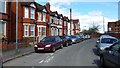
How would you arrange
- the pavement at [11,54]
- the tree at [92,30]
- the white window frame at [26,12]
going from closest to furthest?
the pavement at [11,54]
the white window frame at [26,12]
the tree at [92,30]

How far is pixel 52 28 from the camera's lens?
5138cm

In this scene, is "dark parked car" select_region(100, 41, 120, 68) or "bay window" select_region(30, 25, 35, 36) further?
"bay window" select_region(30, 25, 35, 36)

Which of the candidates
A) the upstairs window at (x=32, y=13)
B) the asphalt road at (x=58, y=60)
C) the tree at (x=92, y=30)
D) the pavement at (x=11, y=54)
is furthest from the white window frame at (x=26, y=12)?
the tree at (x=92, y=30)

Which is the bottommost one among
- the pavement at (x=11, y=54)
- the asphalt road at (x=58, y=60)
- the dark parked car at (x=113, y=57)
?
the asphalt road at (x=58, y=60)

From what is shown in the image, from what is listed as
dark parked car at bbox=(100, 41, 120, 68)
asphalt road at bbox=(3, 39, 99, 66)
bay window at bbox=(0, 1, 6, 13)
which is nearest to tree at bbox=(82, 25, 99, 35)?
bay window at bbox=(0, 1, 6, 13)

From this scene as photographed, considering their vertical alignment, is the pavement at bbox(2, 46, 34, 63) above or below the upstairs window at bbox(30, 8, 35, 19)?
below

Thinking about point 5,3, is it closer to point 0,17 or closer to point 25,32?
point 0,17

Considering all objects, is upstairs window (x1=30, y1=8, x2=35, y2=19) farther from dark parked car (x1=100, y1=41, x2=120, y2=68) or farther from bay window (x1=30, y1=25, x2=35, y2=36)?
dark parked car (x1=100, y1=41, x2=120, y2=68)

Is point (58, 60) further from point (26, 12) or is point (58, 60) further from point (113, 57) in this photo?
point (26, 12)

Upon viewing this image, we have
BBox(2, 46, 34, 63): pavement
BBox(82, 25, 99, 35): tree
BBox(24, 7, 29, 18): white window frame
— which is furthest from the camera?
BBox(82, 25, 99, 35): tree

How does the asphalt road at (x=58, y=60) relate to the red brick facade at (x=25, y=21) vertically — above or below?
below

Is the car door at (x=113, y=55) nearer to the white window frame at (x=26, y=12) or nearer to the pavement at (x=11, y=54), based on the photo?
the pavement at (x=11, y=54)

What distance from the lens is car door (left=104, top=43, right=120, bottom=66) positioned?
935 centimetres

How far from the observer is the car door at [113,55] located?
935cm
